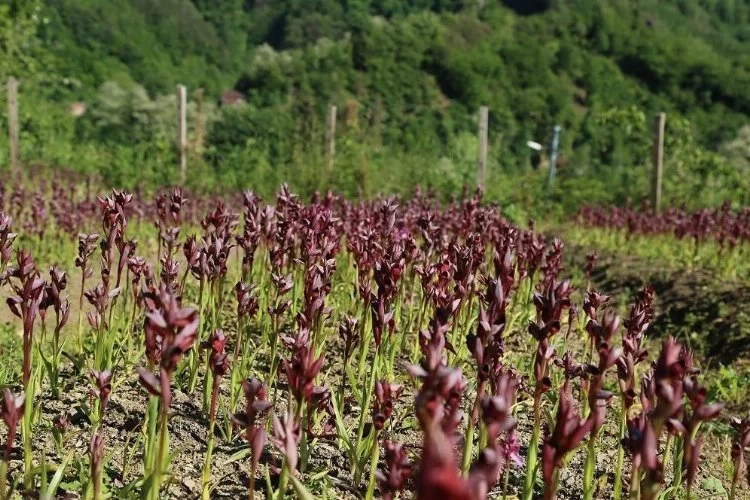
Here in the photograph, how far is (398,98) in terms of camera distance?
172ft

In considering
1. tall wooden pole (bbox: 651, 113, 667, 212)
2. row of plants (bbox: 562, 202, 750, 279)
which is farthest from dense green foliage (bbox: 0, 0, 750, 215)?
row of plants (bbox: 562, 202, 750, 279)

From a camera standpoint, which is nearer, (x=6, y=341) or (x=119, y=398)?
(x=119, y=398)

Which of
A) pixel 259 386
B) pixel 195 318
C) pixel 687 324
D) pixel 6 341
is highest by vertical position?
pixel 195 318

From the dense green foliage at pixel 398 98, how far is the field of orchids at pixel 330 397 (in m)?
12.5

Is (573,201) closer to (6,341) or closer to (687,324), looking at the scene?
(687,324)

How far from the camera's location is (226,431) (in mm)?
2928

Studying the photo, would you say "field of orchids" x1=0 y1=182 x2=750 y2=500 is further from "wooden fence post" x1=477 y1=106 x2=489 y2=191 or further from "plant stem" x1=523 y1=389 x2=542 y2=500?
"wooden fence post" x1=477 y1=106 x2=489 y2=191

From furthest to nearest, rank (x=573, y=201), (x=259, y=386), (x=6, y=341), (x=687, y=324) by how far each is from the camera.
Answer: (x=573, y=201) → (x=687, y=324) → (x=6, y=341) → (x=259, y=386)

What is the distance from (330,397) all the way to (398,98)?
167 feet

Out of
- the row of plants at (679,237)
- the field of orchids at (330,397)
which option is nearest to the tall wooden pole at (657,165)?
the row of plants at (679,237)

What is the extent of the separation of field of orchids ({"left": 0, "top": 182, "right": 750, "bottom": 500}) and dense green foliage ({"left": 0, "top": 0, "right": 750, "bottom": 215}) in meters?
12.5

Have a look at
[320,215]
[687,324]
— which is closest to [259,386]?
[320,215]

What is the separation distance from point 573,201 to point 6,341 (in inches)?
645

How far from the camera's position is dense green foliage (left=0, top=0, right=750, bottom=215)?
64.6 feet
